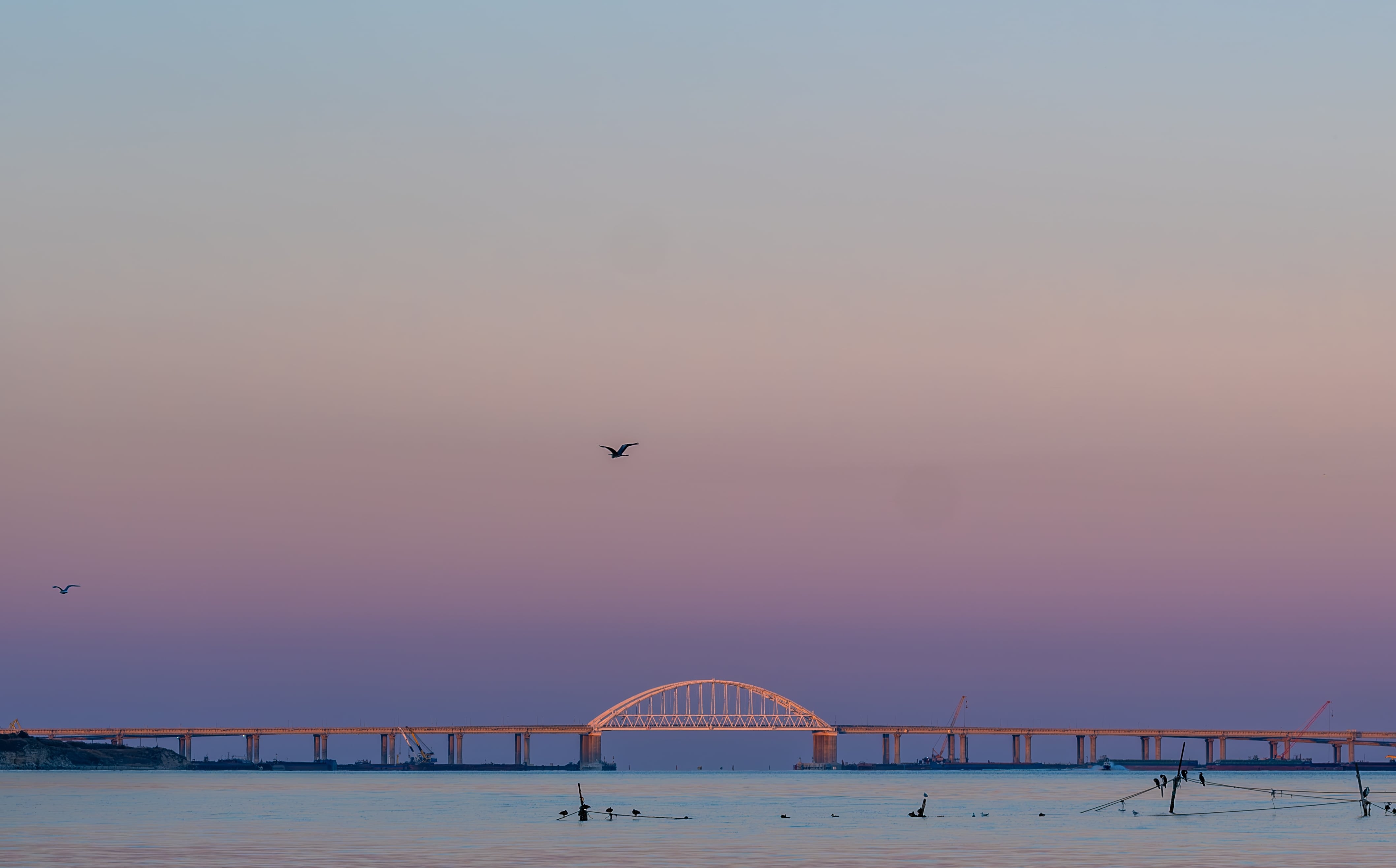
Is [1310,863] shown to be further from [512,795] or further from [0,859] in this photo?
[512,795]

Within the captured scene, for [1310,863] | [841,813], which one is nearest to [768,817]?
[841,813]

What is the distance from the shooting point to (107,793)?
7254 inches

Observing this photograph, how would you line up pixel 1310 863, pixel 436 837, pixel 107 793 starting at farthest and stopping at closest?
pixel 107 793 < pixel 436 837 < pixel 1310 863

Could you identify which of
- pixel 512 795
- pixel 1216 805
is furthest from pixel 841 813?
pixel 512 795

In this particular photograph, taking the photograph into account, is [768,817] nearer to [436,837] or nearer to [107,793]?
[436,837]

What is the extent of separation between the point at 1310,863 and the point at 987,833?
1123 inches

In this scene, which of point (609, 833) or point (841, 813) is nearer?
point (609, 833)

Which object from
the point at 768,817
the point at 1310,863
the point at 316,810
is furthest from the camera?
the point at 316,810

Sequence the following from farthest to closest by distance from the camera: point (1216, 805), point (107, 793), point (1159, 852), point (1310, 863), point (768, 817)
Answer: point (107, 793), point (1216, 805), point (768, 817), point (1159, 852), point (1310, 863)

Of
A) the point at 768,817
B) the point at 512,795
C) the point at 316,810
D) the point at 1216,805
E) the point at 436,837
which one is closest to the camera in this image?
the point at 436,837

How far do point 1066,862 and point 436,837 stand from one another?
3787 cm

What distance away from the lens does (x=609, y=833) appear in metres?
107

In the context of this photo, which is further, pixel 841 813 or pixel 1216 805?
pixel 1216 805

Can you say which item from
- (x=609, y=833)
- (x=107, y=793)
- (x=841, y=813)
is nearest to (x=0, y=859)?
(x=609, y=833)
